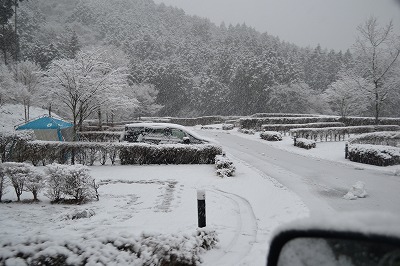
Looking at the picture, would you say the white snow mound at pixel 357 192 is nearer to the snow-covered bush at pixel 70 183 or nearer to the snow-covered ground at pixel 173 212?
the snow-covered ground at pixel 173 212

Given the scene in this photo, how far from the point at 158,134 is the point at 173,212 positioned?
A: 30.7ft

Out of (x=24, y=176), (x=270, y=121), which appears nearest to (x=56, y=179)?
(x=24, y=176)

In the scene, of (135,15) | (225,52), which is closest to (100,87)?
(225,52)

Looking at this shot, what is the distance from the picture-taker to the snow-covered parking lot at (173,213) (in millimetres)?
4598

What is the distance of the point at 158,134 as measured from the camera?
53.2 ft

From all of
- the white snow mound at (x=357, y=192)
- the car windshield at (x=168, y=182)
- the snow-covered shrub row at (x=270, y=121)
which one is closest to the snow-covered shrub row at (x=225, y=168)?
the car windshield at (x=168, y=182)

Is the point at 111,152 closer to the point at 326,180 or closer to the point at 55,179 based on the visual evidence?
the point at 55,179

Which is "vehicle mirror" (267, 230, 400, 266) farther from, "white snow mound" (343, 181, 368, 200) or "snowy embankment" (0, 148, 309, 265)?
"white snow mound" (343, 181, 368, 200)

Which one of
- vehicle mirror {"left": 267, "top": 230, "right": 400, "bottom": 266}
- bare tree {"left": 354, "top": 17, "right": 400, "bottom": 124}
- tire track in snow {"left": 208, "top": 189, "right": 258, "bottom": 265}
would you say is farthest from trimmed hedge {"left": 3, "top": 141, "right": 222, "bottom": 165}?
bare tree {"left": 354, "top": 17, "right": 400, "bottom": 124}

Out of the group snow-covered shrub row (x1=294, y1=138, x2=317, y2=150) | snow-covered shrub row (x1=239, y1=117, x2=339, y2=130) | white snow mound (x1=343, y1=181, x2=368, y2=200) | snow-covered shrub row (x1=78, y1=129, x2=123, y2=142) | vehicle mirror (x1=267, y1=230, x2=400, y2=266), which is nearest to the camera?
vehicle mirror (x1=267, y1=230, x2=400, y2=266)

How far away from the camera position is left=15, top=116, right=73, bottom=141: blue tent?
18.2 m

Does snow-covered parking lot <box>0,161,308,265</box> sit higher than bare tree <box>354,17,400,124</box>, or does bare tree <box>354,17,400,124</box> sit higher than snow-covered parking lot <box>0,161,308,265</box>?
bare tree <box>354,17,400,124</box>

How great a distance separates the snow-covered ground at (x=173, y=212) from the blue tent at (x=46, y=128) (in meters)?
8.89

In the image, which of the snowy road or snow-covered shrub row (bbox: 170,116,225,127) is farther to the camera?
snow-covered shrub row (bbox: 170,116,225,127)
